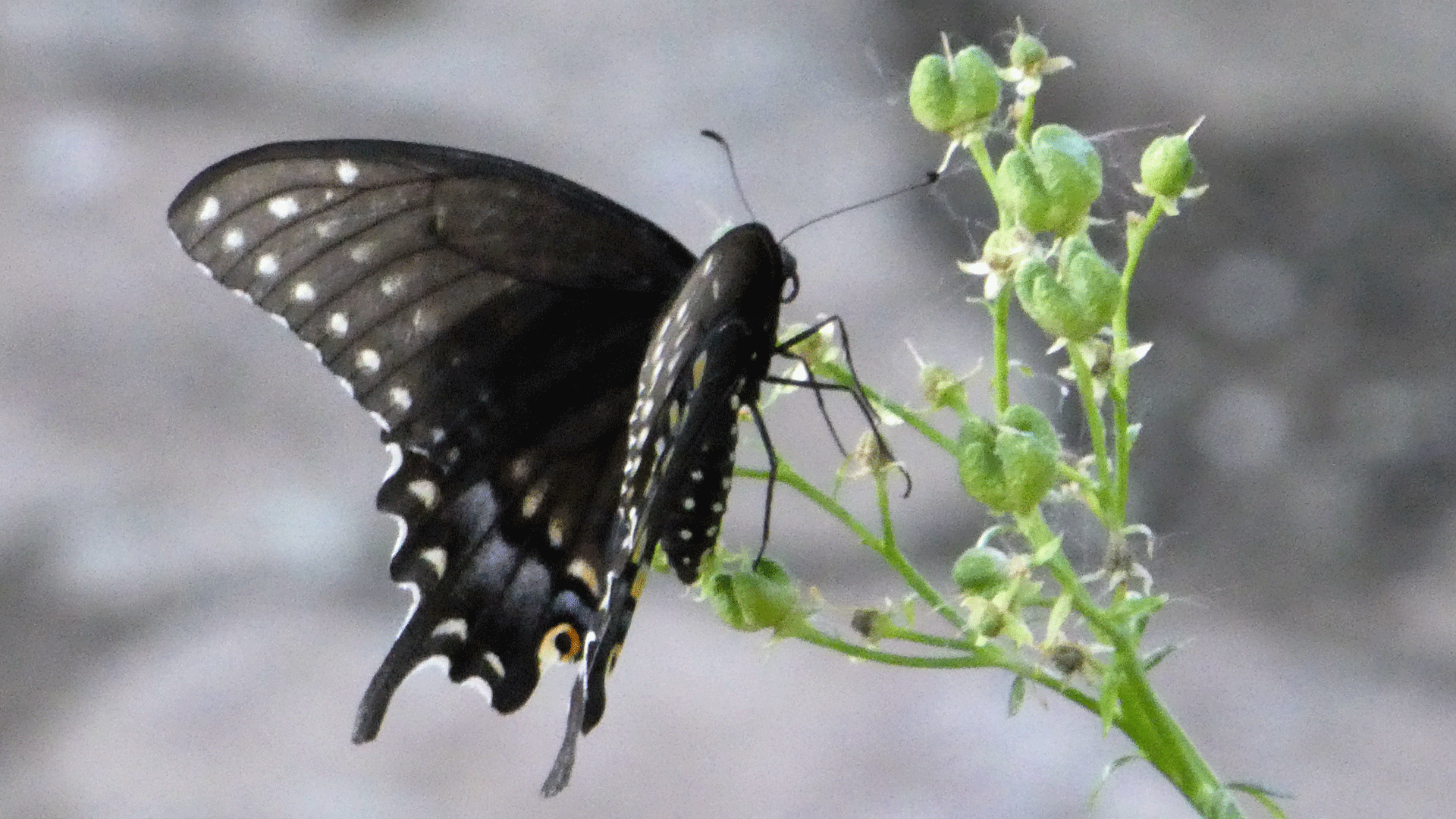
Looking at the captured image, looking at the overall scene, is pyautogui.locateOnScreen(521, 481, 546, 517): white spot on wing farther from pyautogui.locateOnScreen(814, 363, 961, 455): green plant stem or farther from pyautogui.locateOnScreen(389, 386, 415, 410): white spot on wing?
pyautogui.locateOnScreen(814, 363, 961, 455): green plant stem

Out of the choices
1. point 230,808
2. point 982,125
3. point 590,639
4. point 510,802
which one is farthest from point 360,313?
point 230,808

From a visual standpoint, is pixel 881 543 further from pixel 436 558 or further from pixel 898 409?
pixel 436 558

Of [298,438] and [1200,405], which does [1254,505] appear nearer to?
[1200,405]

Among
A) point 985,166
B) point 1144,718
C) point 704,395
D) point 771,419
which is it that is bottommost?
point 1144,718

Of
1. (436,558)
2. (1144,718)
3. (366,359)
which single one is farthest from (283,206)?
(1144,718)

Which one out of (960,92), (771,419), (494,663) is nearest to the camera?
(960,92)

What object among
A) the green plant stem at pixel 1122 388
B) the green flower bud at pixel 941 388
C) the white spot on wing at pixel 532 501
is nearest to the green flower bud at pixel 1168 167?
the green plant stem at pixel 1122 388
